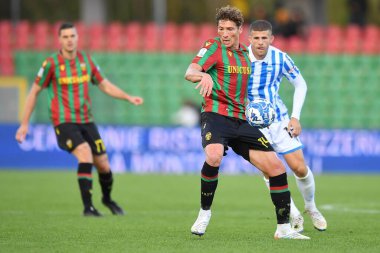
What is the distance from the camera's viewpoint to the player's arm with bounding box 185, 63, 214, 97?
6920 millimetres

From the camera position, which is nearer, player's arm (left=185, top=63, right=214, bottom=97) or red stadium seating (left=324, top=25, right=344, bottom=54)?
player's arm (left=185, top=63, right=214, bottom=97)

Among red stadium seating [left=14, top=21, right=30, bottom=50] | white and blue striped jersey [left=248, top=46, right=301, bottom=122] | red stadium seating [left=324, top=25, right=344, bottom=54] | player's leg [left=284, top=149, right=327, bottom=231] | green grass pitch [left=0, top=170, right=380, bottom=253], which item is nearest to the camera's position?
green grass pitch [left=0, top=170, right=380, bottom=253]

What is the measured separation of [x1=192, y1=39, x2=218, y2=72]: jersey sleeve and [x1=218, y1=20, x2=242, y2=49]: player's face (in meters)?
0.11

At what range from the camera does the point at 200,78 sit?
7.16m

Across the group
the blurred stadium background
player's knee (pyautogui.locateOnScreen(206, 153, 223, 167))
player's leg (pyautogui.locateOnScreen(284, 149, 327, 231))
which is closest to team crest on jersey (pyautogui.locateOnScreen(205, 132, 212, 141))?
player's knee (pyautogui.locateOnScreen(206, 153, 223, 167))

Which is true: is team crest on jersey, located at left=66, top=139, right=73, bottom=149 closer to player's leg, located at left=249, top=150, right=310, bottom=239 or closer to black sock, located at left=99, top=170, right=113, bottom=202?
black sock, located at left=99, top=170, right=113, bottom=202

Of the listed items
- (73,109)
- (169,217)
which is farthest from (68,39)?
(169,217)

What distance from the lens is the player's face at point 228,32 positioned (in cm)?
752

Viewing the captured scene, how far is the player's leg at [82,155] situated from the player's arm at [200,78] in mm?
2879

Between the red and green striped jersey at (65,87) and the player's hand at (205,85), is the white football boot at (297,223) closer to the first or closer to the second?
the player's hand at (205,85)

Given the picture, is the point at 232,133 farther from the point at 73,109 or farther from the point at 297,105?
the point at 73,109

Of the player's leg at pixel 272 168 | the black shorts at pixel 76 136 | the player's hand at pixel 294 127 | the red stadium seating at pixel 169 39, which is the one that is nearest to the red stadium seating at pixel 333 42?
the red stadium seating at pixel 169 39

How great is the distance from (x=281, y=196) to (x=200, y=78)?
1.33 metres

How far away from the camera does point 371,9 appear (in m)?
22.8
